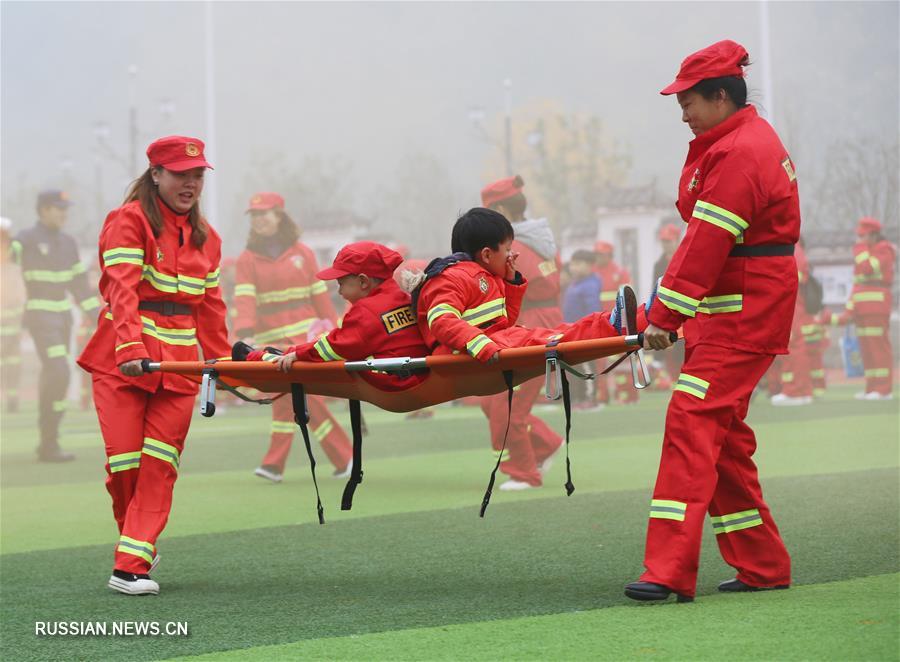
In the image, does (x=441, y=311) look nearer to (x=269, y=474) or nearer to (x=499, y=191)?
(x=499, y=191)

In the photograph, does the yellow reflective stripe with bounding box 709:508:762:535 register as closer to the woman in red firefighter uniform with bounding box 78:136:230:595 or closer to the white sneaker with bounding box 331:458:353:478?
the woman in red firefighter uniform with bounding box 78:136:230:595

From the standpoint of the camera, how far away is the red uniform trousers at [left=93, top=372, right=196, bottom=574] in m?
5.23

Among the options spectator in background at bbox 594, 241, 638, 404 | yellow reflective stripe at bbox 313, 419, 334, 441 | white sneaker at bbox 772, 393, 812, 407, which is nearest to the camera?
yellow reflective stripe at bbox 313, 419, 334, 441

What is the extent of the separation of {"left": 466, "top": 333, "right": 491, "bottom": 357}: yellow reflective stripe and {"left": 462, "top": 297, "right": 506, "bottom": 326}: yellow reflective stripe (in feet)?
0.95

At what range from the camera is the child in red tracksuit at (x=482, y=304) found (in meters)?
4.59

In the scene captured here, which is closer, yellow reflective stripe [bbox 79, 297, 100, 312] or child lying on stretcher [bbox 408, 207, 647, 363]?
child lying on stretcher [bbox 408, 207, 647, 363]

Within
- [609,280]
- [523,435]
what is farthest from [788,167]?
[609,280]

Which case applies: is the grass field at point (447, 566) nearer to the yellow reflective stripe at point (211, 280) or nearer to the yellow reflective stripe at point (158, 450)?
the yellow reflective stripe at point (158, 450)

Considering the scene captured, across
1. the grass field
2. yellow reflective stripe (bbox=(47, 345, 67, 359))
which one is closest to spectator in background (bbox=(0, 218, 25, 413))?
yellow reflective stripe (bbox=(47, 345, 67, 359))

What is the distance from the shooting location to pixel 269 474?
920 cm

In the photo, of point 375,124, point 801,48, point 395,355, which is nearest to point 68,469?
point 395,355

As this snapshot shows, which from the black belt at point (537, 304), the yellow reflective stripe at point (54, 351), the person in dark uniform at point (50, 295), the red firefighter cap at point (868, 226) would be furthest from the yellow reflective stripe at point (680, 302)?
the red firefighter cap at point (868, 226)

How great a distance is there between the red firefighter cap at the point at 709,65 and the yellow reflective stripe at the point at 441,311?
1.05 metres

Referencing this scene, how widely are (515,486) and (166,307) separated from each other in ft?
11.0
